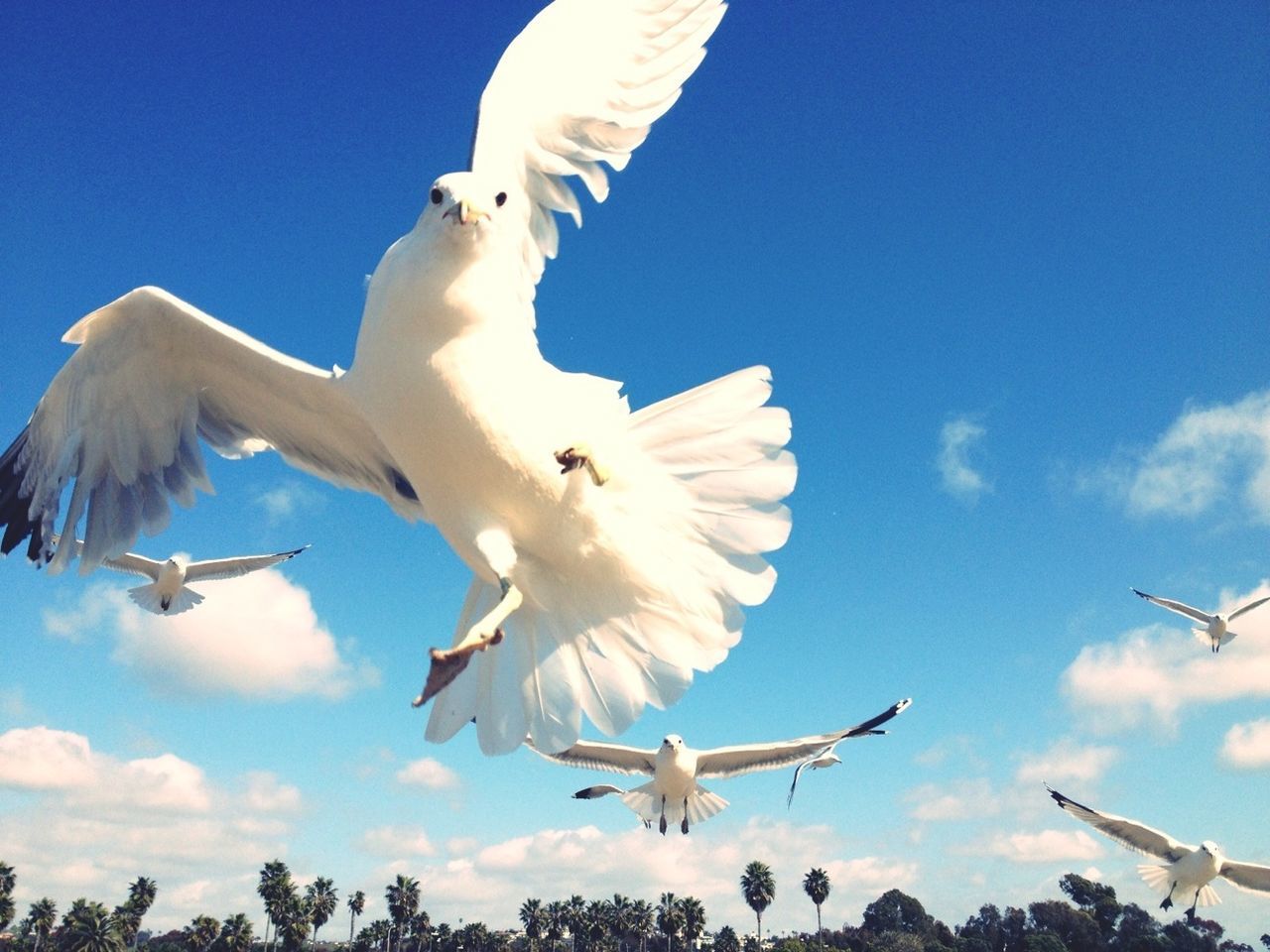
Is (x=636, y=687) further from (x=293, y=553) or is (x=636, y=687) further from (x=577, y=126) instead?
(x=293, y=553)

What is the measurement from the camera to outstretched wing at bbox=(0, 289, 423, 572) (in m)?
4.78

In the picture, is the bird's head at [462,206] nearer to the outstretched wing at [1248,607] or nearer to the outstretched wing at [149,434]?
the outstretched wing at [149,434]

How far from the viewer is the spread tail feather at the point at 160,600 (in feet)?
53.2

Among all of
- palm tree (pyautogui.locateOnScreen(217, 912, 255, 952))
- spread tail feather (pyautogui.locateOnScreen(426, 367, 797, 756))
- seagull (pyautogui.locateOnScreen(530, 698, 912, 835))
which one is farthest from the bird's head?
palm tree (pyautogui.locateOnScreen(217, 912, 255, 952))

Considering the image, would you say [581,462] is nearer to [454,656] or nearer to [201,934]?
[454,656]

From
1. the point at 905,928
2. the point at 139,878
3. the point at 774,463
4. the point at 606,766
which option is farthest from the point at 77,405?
the point at 905,928

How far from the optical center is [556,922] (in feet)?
154

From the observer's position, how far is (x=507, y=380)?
12.4 feet

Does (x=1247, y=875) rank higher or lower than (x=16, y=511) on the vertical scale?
lower

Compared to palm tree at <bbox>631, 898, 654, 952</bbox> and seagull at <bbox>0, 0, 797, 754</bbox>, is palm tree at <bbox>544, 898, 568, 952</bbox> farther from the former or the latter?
seagull at <bbox>0, 0, 797, 754</bbox>

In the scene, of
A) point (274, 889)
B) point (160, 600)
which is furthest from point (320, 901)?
point (160, 600)

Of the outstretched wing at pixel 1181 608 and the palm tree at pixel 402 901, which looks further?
the palm tree at pixel 402 901

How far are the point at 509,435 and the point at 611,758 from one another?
10378 millimetres

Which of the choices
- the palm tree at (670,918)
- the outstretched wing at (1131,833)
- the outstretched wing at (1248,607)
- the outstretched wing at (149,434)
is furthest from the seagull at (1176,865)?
the palm tree at (670,918)
